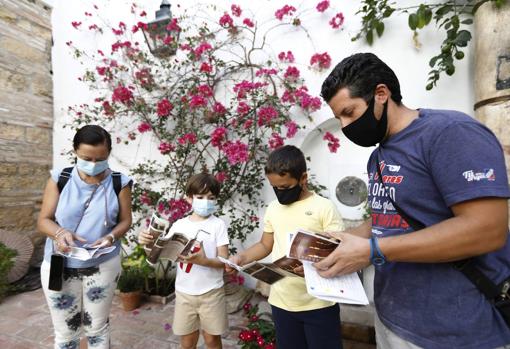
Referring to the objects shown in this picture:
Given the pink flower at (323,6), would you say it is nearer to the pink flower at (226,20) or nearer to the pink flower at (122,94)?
the pink flower at (226,20)

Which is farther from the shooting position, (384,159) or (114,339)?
(114,339)

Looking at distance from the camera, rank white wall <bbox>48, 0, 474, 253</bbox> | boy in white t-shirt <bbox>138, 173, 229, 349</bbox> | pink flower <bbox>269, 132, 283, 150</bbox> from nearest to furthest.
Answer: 1. boy in white t-shirt <bbox>138, 173, 229, 349</bbox>
2. white wall <bbox>48, 0, 474, 253</bbox>
3. pink flower <bbox>269, 132, 283, 150</bbox>

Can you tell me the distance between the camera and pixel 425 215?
0.95 meters

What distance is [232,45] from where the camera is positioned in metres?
3.67

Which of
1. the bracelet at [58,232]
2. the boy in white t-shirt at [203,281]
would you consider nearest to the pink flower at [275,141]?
the boy in white t-shirt at [203,281]

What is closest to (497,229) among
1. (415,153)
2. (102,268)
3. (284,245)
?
(415,153)

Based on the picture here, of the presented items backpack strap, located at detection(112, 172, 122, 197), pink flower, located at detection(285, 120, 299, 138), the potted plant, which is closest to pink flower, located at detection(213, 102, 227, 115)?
pink flower, located at detection(285, 120, 299, 138)

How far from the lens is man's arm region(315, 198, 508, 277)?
0.80 metres

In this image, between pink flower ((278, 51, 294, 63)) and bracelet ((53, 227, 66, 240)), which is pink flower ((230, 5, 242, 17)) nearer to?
pink flower ((278, 51, 294, 63))

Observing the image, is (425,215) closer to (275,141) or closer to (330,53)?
(275,141)

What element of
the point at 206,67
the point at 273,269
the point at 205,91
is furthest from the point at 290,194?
the point at 206,67

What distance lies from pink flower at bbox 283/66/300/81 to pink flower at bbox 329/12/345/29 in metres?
0.60

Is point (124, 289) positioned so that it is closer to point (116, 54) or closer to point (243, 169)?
point (243, 169)

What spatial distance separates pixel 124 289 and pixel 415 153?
357 centimetres
